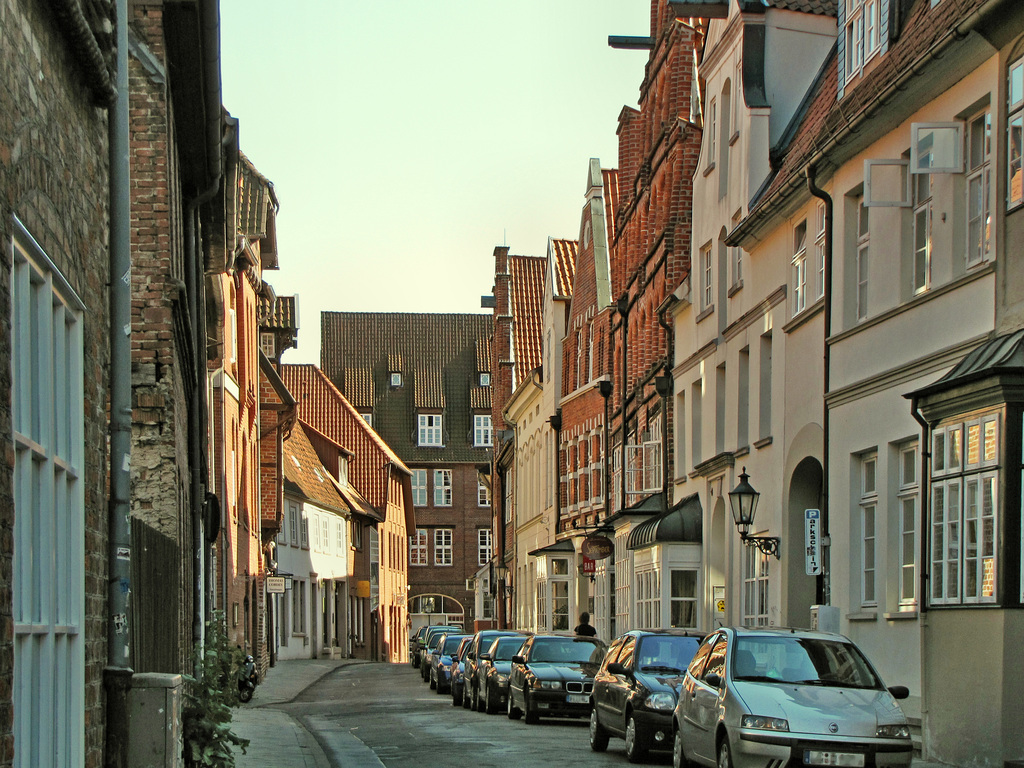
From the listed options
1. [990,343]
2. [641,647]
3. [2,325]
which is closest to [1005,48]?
[990,343]

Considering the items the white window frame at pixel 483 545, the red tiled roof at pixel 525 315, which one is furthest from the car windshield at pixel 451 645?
the white window frame at pixel 483 545

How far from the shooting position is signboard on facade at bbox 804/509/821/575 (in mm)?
20250

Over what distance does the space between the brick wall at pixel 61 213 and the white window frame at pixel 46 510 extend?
0.66ft

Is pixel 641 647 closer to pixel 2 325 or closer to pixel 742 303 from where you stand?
pixel 742 303

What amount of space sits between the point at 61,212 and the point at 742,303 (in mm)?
20097

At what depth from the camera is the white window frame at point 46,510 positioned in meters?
6.21

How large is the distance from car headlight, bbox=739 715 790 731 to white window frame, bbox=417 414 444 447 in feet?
270

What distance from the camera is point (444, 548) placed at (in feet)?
310

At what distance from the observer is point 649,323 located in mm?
35562

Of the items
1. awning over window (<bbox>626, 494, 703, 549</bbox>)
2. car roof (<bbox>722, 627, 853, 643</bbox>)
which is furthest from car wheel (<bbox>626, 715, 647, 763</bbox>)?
awning over window (<bbox>626, 494, 703, 549</bbox>)

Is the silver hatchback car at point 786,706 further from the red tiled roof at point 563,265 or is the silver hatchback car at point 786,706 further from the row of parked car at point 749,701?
the red tiled roof at point 563,265

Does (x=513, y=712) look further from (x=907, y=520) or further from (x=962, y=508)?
(x=962, y=508)

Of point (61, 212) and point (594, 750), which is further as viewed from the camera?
point (594, 750)

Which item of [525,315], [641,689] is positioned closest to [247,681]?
[641,689]
